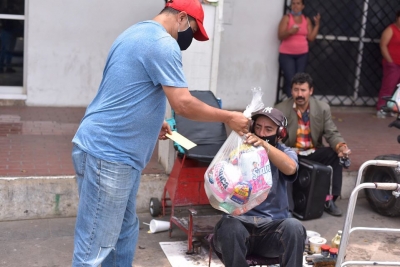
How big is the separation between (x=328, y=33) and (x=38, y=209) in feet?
16.9

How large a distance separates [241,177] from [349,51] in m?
5.76

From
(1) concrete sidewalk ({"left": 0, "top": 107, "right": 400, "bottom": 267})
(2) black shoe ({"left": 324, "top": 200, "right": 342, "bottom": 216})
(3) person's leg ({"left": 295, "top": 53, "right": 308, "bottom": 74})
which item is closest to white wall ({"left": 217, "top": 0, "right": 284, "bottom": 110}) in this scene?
(3) person's leg ({"left": 295, "top": 53, "right": 308, "bottom": 74})

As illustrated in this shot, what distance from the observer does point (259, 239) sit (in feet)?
12.6

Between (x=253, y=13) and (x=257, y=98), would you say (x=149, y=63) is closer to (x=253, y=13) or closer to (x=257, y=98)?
(x=257, y=98)

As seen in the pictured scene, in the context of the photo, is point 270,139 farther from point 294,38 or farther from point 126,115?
point 294,38

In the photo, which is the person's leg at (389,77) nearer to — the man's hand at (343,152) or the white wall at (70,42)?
the white wall at (70,42)

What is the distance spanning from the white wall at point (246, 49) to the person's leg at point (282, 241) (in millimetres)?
4481

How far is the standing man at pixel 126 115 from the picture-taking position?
10.4 feet

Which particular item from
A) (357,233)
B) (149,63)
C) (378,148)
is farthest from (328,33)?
(149,63)

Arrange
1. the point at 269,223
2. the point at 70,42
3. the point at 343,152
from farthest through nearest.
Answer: the point at 70,42, the point at 343,152, the point at 269,223

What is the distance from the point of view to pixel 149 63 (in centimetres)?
316

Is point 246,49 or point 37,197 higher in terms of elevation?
point 246,49

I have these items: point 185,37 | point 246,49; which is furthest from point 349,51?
point 185,37

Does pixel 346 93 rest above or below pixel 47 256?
above
